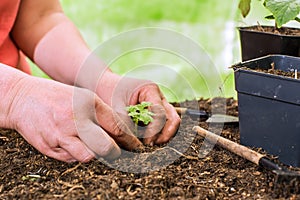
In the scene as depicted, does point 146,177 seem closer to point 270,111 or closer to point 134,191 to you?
point 134,191

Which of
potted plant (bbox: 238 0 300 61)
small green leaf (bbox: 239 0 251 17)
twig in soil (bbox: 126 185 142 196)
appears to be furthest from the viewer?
small green leaf (bbox: 239 0 251 17)

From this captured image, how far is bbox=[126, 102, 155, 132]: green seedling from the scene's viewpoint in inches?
43.3

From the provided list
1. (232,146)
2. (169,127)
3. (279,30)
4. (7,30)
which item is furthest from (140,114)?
(7,30)

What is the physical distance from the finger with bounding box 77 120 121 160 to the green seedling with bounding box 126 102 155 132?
0.12 metres

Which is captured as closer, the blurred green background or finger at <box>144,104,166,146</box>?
finger at <box>144,104,166,146</box>

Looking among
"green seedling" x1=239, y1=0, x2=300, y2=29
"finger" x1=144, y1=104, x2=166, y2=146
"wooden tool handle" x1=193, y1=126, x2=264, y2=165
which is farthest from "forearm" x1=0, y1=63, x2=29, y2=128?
"green seedling" x1=239, y1=0, x2=300, y2=29

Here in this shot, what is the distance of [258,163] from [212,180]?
0.36ft

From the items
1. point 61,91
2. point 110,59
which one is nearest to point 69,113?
point 61,91

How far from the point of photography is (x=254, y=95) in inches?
41.6

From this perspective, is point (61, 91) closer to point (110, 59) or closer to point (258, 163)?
point (258, 163)

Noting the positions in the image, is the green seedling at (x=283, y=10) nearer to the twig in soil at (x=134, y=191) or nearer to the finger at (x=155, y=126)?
the finger at (x=155, y=126)

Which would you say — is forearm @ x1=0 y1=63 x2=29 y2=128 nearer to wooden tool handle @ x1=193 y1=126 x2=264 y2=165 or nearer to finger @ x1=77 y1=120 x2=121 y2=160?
finger @ x1=77 y1=120 x2=121 y2=160

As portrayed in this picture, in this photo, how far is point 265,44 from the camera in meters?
1.34

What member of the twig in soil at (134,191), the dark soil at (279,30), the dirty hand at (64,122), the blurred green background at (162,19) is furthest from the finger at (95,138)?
the blurred green background at (162,19)
